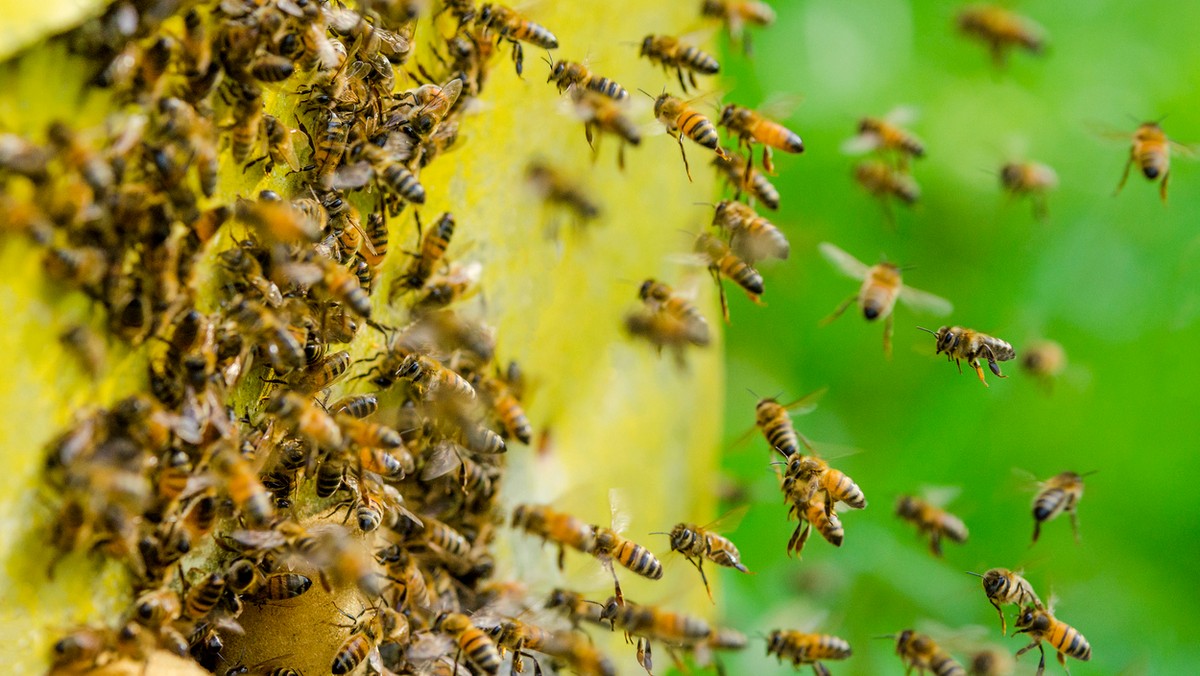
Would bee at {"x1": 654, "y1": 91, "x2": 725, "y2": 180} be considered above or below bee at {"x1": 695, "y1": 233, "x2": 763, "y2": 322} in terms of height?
above

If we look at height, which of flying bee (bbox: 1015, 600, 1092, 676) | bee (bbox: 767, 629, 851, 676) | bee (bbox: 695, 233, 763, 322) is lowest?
bee (bbox: 767, 629, 851, 676)

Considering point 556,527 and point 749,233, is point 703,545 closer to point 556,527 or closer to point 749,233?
point 556,527

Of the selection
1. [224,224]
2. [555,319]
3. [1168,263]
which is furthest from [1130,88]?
[224,224]

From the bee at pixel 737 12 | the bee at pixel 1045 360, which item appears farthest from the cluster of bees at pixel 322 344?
the bee at pixel 1045 360

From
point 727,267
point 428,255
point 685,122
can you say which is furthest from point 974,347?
point 428,255

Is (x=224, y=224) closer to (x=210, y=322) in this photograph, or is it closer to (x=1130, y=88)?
(x=210, y=322)

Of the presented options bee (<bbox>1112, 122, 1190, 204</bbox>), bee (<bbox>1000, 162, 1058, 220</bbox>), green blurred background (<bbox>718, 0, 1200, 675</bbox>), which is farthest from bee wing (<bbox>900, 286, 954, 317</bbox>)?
bee (<bbox>1112, 122, 1190, 204</bbox>)

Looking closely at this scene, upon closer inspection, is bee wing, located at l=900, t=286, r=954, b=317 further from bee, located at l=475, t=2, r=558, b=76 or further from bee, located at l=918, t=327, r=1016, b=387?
bee, located at l=475, t=2, r=558, b=76
